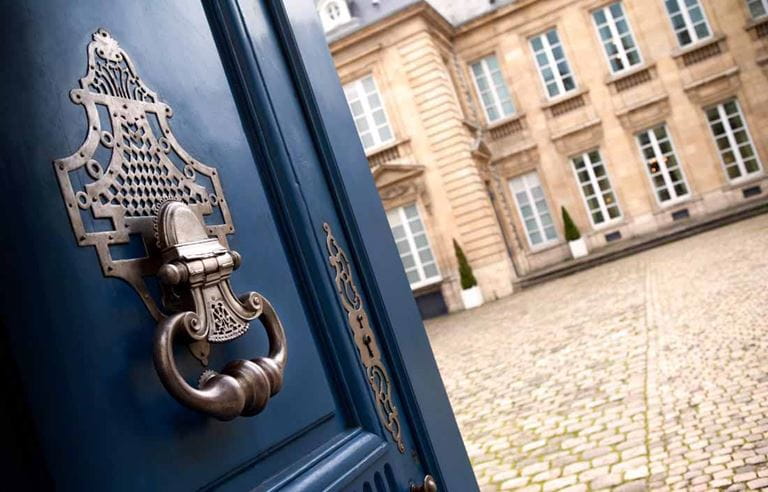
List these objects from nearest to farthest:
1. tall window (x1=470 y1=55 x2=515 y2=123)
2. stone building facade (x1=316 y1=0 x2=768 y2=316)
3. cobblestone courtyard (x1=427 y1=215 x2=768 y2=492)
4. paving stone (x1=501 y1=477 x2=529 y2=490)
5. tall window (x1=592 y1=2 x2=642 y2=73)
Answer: cobblestone courtyard (x1=427 y1=215 x2=768 y2=492) → paving stone (x1=501 y1=477 x2=529 y2=490) → stone building facade (x1=316 y1=0 x2=768 y2=316) → tall window (x1=592 y1=2 x2=642 y2=73) → tall window (x1=470 y1=55 x2=515 y2=123)

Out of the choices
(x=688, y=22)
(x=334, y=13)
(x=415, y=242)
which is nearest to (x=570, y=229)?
(x=415, y=242)

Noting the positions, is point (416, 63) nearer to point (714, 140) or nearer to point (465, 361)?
point (714, 140)

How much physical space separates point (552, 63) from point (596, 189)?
3626 mm

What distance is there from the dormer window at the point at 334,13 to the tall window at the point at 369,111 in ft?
7.05

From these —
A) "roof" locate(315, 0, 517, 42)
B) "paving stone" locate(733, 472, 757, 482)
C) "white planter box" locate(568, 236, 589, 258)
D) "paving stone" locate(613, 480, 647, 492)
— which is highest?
"roof" locate(315, 0, 517, 42)

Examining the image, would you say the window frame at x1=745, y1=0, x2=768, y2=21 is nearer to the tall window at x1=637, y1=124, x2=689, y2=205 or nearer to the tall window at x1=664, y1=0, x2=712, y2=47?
the tall window at x1=664, y1=0, x2=712, y2=47

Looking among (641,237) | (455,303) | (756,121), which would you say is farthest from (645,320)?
(756,121)

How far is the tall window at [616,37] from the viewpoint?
60.5ft

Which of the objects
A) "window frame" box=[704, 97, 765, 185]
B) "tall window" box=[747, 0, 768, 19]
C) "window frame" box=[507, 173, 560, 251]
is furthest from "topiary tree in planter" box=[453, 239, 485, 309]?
"tall window" box=[747, 0, 768, 19]

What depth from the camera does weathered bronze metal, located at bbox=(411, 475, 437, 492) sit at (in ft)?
4.05

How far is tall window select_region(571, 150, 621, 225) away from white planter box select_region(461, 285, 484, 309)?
13.5ft

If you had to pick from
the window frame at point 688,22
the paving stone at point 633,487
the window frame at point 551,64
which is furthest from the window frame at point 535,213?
the paving stone at point 633,487

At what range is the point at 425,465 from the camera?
1.34 meters

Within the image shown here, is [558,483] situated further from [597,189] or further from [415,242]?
[597,189]
